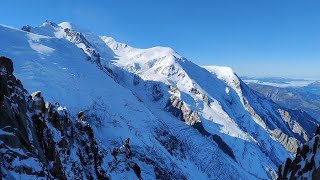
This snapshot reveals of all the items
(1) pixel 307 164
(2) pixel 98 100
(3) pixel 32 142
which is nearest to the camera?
(3) pixel 32 142

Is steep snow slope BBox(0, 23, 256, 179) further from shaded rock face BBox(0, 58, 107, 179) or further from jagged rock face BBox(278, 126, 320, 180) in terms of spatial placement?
jagged rock face BBox(278, 126, 320, 180)

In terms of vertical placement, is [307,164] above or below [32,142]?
below

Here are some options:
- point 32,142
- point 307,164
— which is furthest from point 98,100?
point 307,164

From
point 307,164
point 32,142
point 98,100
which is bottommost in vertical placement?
point 307,164

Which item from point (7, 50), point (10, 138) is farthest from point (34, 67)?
point (10, 138)

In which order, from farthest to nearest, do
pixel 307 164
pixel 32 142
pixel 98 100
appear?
pixel 98 100, pixel 307 164, pixel 32 142

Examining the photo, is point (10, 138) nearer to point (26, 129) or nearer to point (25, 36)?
point (26, 129)

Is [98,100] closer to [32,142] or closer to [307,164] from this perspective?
[32,142]
